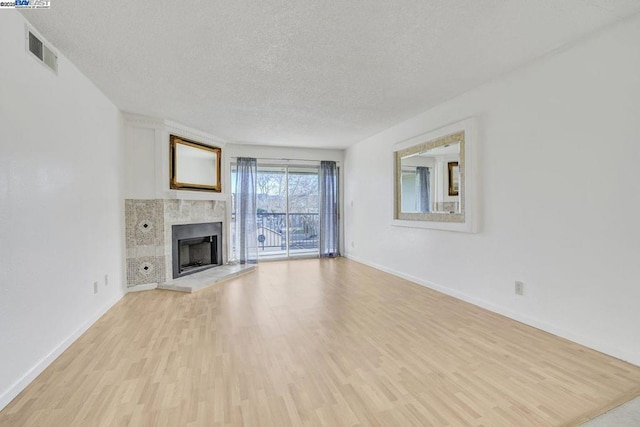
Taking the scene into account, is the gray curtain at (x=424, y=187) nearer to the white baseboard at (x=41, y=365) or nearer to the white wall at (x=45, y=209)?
the white wall at (x=45, y=209)

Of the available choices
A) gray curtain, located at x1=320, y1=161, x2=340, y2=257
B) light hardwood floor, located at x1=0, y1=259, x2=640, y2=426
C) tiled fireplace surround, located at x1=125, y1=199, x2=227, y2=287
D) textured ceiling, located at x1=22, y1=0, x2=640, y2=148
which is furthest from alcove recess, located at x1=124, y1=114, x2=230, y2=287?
gray curtain, located at x1=320, y1=161, x2=340, y2=257

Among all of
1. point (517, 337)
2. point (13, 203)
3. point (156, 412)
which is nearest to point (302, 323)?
point (156, 412)

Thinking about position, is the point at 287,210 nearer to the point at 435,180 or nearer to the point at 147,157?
the point at 147,157

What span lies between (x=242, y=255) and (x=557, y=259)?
4.97 metres

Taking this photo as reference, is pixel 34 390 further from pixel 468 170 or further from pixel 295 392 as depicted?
pixel 468 170

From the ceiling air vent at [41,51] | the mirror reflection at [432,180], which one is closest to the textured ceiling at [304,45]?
the ceiling air vent at [41,51]

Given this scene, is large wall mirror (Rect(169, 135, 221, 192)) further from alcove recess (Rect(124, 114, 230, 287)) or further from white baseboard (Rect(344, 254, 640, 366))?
white baseboard (Rect(344, 254, 640, 366))

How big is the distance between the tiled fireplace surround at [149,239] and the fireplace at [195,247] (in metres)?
0.16

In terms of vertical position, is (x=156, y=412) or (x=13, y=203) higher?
(x=13, y=203)

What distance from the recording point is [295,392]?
1842 millimetres

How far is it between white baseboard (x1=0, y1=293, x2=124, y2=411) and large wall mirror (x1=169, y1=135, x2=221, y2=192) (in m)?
2.24

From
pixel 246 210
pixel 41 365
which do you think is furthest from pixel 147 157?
pixel 41 365

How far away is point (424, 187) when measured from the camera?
4262 millimetres

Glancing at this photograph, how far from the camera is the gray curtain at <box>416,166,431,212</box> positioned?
4.17 metres
